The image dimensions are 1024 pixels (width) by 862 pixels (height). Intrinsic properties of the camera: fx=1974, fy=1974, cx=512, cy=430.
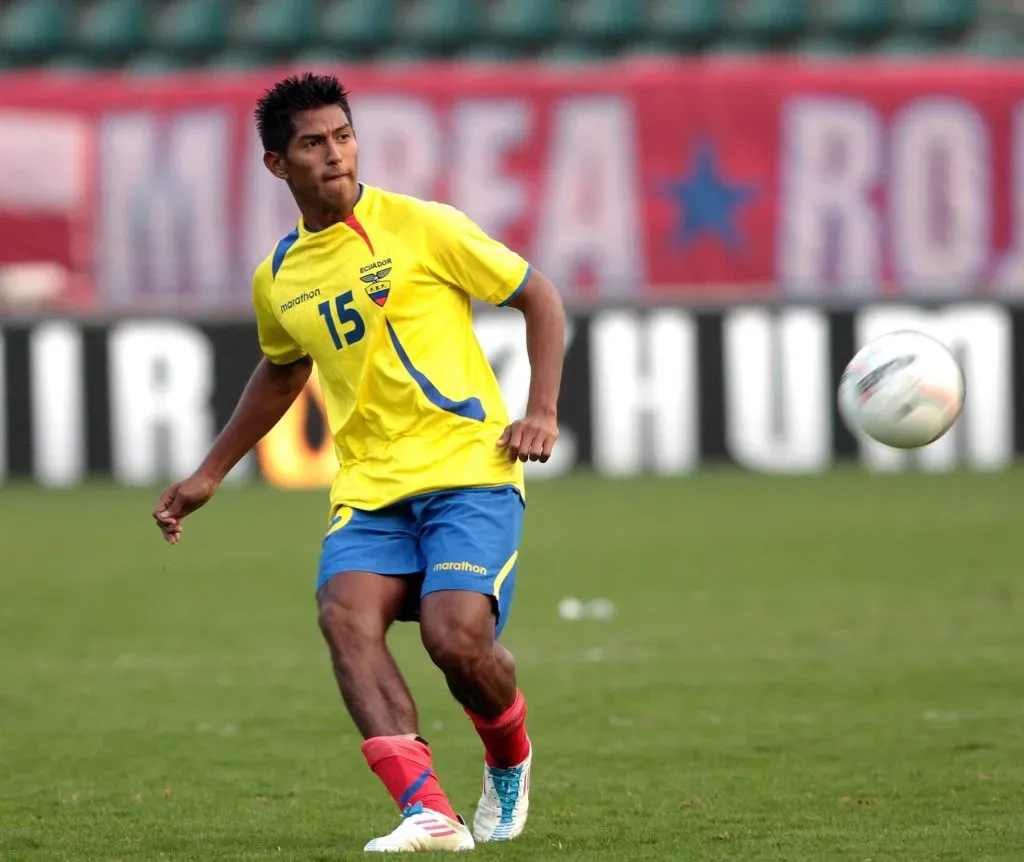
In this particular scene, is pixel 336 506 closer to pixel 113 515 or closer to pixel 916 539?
pixel 916 539

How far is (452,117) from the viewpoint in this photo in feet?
69.1

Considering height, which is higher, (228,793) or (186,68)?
(186,68)

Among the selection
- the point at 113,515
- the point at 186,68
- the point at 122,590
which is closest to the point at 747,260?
the point at 186,68

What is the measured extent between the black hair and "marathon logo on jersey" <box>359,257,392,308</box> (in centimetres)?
38

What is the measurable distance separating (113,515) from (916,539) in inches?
237

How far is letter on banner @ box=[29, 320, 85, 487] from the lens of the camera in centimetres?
1647

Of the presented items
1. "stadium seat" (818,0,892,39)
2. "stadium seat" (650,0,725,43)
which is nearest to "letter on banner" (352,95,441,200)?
"stadium seat" (650,0,725,43)

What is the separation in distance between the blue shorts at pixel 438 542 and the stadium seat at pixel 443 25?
57.3 feet

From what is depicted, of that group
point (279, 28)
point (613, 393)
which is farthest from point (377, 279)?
point (279, 28)

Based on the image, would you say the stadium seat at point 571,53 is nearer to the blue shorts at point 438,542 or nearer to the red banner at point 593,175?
the red banner at point 593,175

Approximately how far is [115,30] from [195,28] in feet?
3.00

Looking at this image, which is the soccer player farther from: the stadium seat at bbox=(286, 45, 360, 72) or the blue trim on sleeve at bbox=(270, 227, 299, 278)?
the stadium seat at bbox=(286, 45, 360, 72)

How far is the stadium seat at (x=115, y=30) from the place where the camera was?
2217 cm

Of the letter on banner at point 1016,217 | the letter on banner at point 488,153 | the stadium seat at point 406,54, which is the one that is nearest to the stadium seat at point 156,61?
the stadium seat at point 406,54
